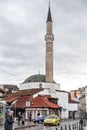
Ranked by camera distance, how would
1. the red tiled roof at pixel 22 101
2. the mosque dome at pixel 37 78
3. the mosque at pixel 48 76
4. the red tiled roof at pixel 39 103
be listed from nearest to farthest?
1. the red tiled roof at pixel 39 103
2. the red tiled roof at pixel 22 101
3. the mosque at pixel 48 76
4. the mosque dome at pixel 37 78

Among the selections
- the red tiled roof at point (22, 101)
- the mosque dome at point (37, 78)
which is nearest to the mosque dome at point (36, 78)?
the mosque dome at point (37, 78)

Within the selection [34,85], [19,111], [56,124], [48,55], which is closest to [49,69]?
[48,55]

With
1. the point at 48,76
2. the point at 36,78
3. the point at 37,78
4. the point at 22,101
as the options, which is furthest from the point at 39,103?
the point at 36,78

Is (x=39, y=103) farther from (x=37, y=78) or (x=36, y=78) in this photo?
(x=36, y=78)

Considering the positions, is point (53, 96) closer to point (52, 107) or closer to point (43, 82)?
point (43, 82)

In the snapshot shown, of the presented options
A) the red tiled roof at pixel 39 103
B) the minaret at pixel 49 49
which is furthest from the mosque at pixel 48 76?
the red tiled roof at pixel 39 103

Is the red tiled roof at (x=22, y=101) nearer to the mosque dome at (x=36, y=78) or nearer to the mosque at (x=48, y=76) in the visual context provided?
the mosque at (x=48, y=76)

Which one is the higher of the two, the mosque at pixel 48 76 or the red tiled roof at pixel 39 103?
the mosque at pixel 48 76

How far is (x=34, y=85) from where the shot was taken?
326ft

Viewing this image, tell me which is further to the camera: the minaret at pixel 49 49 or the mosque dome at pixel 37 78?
the mosque dome at pixel 37 78

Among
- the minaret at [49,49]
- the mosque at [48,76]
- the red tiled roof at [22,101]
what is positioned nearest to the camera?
the red tiled roof at [22,101]

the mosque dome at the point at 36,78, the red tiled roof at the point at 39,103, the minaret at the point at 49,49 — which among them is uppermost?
the minaret at the point at 49,49

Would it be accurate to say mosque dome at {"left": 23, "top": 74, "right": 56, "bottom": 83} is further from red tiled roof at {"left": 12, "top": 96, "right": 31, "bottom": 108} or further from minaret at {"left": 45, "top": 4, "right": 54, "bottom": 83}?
red tiled roof at {"left": 12, "top": 96, "right": 31, "bottom": 108}

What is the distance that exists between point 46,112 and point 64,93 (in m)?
23.9
